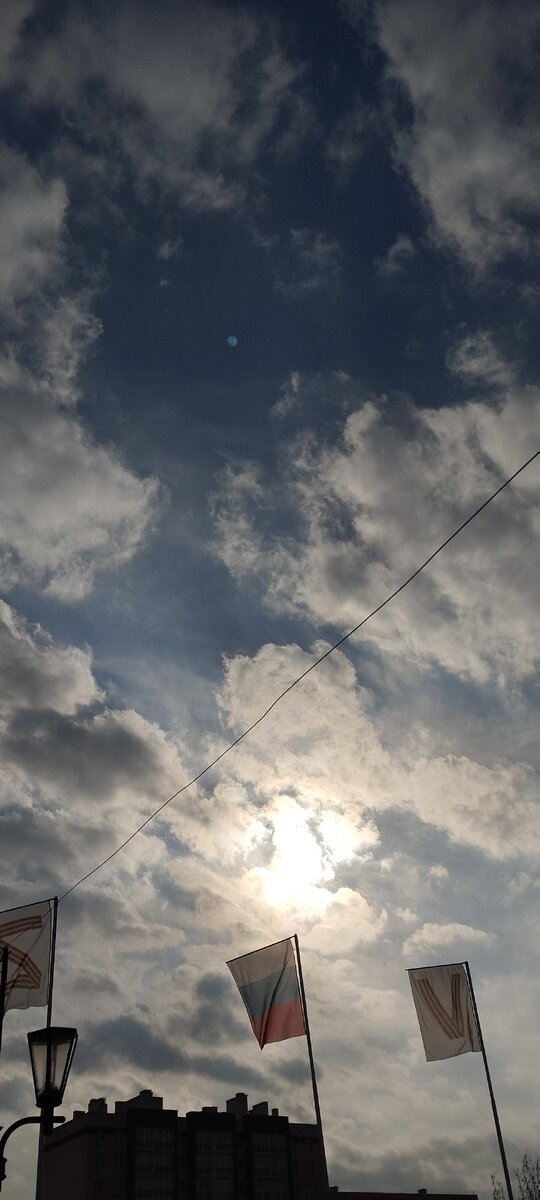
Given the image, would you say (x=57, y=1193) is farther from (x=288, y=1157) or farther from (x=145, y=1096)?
(x=288, y=1157)

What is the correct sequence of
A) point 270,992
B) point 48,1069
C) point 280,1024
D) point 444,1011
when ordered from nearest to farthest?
point 48,1069 → point 280,1024 → point 270,992 → point 444,1011

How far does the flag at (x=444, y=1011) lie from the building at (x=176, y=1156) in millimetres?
84855

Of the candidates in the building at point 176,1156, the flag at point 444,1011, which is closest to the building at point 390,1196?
the building at point 176,1156

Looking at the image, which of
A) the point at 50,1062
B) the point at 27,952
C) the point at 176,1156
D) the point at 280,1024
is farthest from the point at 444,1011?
the point at 176,1156

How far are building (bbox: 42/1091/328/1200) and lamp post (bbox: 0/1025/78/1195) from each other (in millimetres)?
103318

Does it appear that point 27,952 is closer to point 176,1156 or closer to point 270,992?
point 270,992

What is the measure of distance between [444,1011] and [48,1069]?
23.3 metres

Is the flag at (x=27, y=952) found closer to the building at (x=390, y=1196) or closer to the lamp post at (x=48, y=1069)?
the lamp post at (x=48, y=1069)

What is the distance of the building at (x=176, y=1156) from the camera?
101m

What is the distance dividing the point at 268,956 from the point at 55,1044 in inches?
801

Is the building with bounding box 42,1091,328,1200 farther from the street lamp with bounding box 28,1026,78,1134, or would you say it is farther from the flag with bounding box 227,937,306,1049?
the street lamp with bounding box 28,1026,78,1134

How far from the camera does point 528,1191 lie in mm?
106250

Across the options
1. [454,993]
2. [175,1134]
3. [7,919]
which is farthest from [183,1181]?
[7,919]

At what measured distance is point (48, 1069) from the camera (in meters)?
11.8
